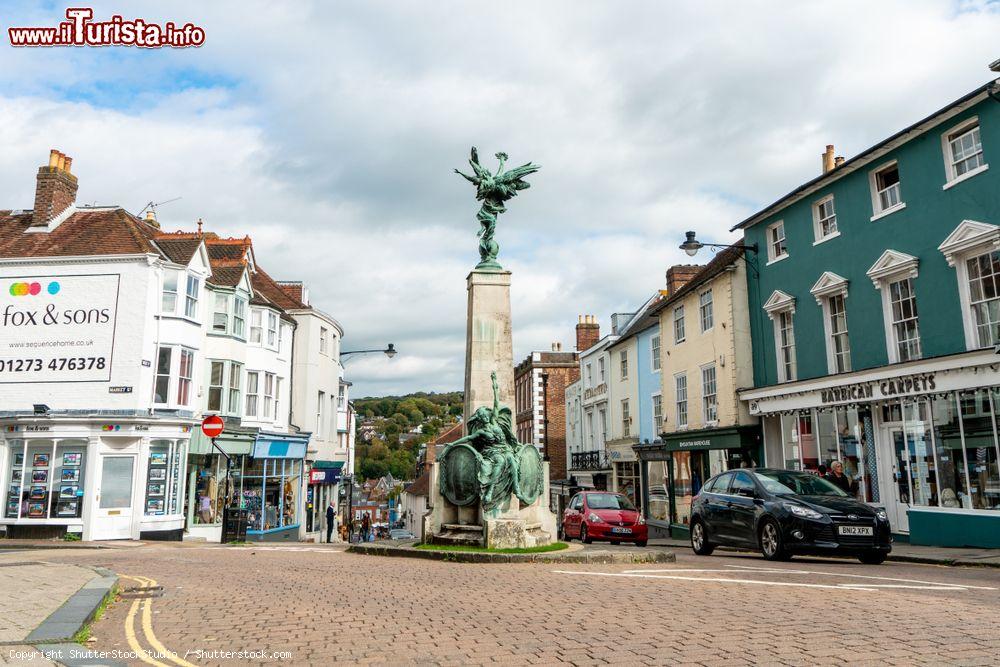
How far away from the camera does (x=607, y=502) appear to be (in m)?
19.4

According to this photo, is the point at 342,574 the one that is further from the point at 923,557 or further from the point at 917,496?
the point at 917,496

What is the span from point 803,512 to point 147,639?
29.4 ft

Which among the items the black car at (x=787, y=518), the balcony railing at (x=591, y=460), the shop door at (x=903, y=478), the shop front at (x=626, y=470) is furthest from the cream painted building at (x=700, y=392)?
the black car at (x=787, y=518)

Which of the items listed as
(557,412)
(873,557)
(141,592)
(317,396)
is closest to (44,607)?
(141,592)

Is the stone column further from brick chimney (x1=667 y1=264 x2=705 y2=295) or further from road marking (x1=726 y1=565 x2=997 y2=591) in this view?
brick chimney (x1=667 y1=264 x2=705 y2=295)

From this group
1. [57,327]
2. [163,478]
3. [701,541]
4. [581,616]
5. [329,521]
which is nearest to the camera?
[581,616]

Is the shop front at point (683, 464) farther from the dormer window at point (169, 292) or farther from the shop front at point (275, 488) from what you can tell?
the dormer window at point (169, 292)

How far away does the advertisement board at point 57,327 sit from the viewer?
72.0ft

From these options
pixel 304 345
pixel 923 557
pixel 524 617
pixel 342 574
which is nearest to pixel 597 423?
pixel 304 345

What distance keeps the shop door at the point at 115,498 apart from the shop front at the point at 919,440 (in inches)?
752

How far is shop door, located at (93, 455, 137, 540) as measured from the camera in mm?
21062

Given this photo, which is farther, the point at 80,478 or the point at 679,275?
the point at 679,275

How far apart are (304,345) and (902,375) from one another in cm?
2332

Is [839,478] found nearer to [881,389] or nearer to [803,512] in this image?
[881,389]
